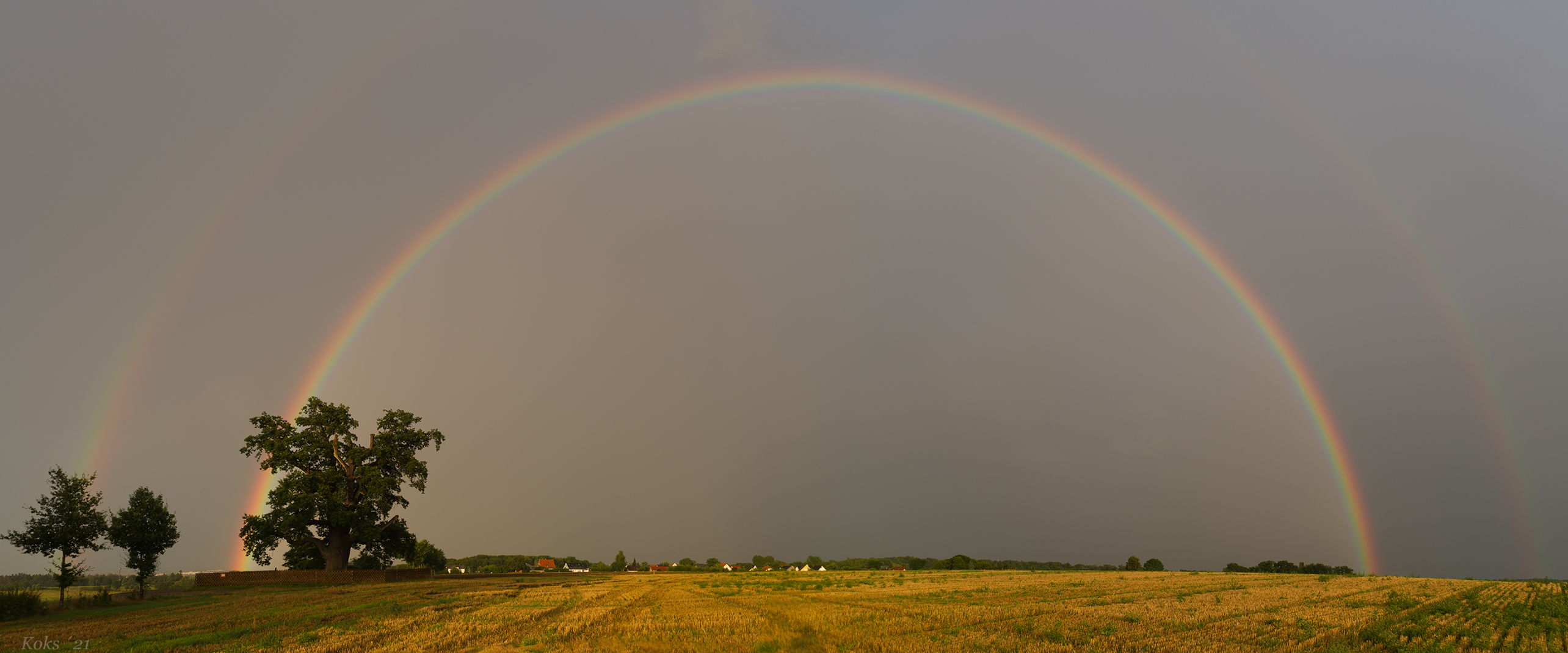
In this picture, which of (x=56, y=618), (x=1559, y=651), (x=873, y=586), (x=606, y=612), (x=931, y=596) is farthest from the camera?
(x=873, y=586)

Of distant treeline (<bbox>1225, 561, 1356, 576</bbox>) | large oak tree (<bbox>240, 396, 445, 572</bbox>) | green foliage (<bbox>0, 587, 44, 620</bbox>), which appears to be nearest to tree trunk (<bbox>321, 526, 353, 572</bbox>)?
large oak tree (<bbox>240, 396, 445, 572</bbox>)

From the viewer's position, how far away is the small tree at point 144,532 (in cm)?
5225

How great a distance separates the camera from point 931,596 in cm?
3766

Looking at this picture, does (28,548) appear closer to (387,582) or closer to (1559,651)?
(387,582)

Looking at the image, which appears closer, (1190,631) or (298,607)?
(1190,631)

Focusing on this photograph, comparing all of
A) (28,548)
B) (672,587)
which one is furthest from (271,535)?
(672,587)

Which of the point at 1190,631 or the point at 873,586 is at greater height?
the point at 1190,631

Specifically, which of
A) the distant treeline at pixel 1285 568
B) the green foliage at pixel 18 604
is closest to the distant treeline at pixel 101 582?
the green foliage at pixel 18 604

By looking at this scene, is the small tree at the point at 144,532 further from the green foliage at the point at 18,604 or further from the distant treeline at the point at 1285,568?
the distant treeline at the point at 1285,568

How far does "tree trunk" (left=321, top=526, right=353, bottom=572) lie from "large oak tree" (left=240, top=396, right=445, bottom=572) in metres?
0.05

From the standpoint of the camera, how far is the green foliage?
101 feet

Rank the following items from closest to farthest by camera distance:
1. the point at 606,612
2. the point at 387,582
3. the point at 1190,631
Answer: the point at 1190,631
the point at 606,612
the point at 387,582

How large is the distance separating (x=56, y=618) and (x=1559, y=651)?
5124cm

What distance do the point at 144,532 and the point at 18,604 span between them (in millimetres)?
25441
